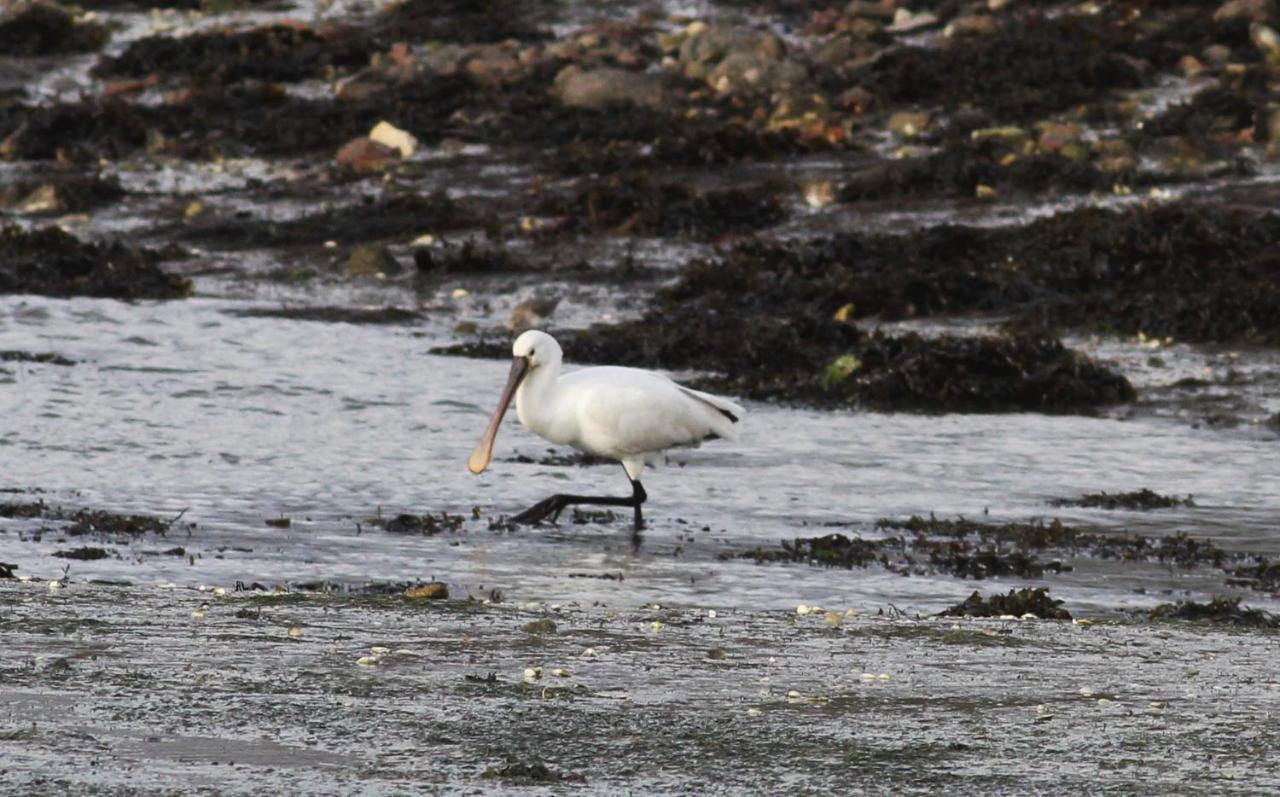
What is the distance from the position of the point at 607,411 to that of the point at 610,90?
12861mm

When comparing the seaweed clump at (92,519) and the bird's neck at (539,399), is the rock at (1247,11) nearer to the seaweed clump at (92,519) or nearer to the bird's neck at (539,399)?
the bird's neck at (539,399)

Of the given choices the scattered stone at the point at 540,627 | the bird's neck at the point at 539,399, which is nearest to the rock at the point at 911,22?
the bird's neck at the point at 539,399

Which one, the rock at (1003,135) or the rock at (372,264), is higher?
the rock at (1003,135)

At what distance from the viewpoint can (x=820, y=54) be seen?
82.7 feet

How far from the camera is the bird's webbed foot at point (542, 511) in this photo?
10797 millimetres

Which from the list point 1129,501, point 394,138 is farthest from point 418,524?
point 394,138

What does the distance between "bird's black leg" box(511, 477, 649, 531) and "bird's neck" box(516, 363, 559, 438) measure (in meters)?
0.49

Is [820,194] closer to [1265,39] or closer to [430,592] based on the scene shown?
[1265,39]

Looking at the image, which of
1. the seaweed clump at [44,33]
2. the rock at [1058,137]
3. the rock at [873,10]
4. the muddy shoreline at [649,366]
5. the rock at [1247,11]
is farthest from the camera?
the seaweed clump at [44,33]

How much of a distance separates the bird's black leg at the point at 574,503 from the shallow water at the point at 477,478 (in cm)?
11

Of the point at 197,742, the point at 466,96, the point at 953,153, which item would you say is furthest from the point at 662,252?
the point at 197,742

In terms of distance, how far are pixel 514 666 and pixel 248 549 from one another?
123 inches

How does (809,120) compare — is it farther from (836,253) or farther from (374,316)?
(374,316)

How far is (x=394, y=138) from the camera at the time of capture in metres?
22.9
